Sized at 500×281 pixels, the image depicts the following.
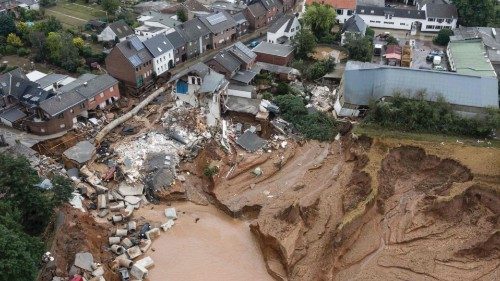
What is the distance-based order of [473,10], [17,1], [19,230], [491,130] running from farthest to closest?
[17,1] < [473,10] < [491,130] < [19,230]

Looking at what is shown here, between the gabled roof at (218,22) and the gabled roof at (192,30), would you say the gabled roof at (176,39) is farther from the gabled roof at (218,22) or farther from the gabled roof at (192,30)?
the gabled roof at (218,22)

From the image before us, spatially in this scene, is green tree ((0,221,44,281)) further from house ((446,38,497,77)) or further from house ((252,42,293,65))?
house ((446,38,497,77))

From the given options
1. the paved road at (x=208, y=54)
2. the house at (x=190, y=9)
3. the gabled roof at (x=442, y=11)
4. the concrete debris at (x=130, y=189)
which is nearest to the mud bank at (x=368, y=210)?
the concrete debris at (x=130, y=189)

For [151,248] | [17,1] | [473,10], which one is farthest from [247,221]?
[17,1]

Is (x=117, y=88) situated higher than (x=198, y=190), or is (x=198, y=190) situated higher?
(x=117, y=88)

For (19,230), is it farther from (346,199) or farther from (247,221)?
(346,199)

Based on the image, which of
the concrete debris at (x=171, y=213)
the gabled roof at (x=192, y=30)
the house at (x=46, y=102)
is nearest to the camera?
the concrete debris at (x=171, y=213)

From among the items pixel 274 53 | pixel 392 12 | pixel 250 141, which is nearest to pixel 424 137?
pixel 250 141
